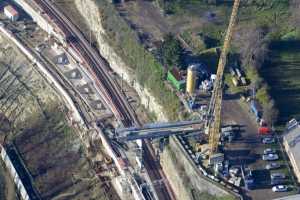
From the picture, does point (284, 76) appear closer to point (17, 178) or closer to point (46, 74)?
point (46, 74)

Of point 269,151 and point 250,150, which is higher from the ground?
point 250,150

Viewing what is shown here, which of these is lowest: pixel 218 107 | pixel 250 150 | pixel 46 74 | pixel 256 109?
pixel 250 150

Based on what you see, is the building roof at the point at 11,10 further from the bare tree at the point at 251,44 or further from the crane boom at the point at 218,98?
the crane boom at the point at 218,98

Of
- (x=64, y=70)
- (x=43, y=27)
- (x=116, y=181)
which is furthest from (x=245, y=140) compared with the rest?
(x=43, y=27)

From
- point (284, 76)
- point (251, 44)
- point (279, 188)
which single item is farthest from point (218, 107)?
point (251, 44)

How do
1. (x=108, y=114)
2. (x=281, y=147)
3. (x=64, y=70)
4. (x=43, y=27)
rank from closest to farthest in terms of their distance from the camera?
(x=281, y=147), (x=108, y=114), (x=64, y=70), (x=43, y=27)

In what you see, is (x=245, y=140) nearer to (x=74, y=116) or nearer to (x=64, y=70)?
(x=74, y=116)
